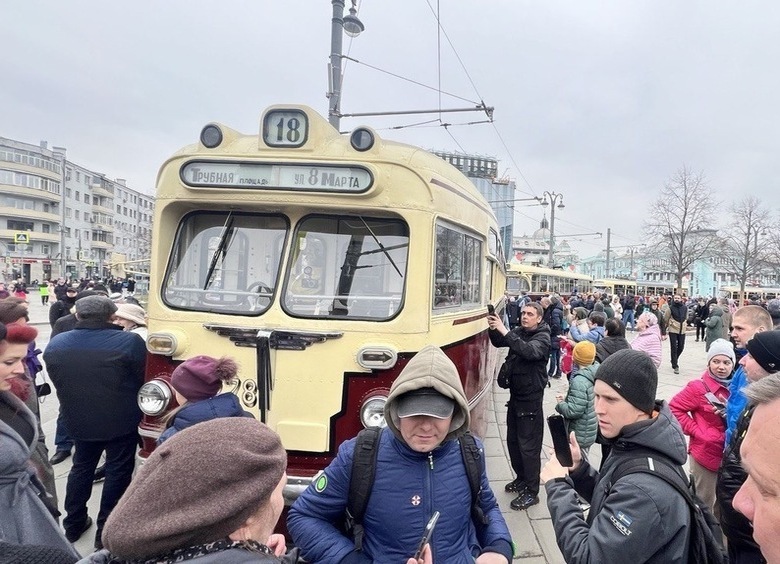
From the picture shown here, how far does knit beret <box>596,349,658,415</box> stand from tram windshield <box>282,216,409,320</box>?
5.75 feet

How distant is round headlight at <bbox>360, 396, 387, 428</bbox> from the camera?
3.26 m

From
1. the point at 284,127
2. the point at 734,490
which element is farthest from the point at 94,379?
the point at 734,490

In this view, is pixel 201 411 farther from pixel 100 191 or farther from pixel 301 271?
pixel 100 191

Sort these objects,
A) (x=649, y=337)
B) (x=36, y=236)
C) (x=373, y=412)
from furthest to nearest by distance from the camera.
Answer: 1. (x=36, y=236)
2. (x=649, y=337)
3. (x=373, y=412)

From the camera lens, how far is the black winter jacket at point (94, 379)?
142 inches

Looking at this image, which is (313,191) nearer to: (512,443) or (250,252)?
(250,252)

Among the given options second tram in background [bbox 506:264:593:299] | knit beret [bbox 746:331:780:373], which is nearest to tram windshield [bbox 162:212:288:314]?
knit beret [bbox 746:331:780:373]

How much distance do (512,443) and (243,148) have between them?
3822mm

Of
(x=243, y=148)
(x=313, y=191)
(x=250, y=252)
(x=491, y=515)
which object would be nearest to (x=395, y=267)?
(x=313, y=191)

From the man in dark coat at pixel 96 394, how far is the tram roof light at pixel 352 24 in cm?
631

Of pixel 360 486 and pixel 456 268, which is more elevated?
pixel 456 268

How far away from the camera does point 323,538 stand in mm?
1973

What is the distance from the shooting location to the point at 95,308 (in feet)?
12.2

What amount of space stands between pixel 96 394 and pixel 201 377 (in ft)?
4.85
